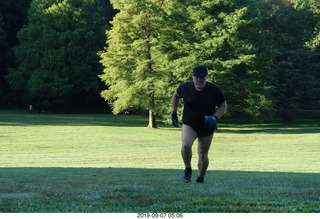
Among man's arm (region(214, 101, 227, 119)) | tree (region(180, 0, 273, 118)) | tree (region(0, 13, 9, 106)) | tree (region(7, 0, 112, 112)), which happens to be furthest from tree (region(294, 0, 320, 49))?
man's arm (region(214, 101, 227, 119))

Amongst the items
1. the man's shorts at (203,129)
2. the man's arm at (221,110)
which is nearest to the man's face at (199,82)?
the man's arm at (221,110)

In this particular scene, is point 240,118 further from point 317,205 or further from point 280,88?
point 317,205

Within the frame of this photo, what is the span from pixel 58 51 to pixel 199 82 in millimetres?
53758

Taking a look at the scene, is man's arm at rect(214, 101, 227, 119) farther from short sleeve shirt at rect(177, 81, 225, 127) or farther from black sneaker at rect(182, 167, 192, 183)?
black sneaker at rect(182, 167, 192, 183)

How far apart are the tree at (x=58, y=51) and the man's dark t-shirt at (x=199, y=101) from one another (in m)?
51.0

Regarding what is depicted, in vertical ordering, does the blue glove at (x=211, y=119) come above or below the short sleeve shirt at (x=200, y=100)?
below

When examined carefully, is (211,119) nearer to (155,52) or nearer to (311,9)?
(155,52)

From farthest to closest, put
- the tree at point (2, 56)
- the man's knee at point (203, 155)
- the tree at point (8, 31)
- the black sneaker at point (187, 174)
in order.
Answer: the tree at point (8, 31)
the tree at point (2, 56)
the black sneaker at point (187, 174)
the man's knee at point (203, 155)

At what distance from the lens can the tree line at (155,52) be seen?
145 feet

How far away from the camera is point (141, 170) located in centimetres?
1677

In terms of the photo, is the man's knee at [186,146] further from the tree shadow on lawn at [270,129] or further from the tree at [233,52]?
the tree shadow on lawn at [270,129]

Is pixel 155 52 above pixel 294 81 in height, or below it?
above

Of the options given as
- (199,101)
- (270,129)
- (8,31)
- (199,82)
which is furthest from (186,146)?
(8,31)

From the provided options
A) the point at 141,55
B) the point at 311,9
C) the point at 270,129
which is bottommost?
the point at 270,129
